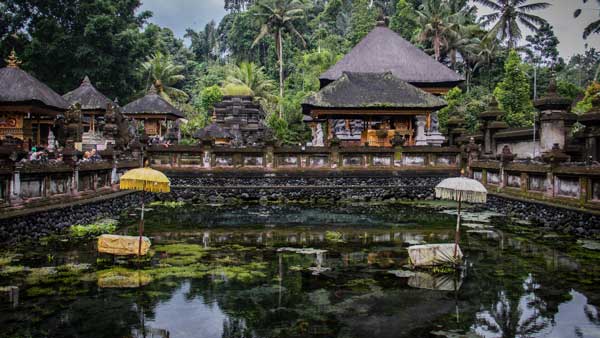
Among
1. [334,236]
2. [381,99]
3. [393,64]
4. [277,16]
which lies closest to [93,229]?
[334,236]

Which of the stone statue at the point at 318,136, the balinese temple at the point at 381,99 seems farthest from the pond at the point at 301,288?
the stone statue at the point at 318,136

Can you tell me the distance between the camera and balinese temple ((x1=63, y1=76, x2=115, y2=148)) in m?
36.2

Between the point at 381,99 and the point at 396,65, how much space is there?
8.25 meters

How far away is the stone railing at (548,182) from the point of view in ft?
43.9

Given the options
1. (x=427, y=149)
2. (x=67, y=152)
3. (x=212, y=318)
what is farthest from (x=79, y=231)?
(x=427, y=149)

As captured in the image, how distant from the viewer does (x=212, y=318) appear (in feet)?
23.7

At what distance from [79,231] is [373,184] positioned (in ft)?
44.4

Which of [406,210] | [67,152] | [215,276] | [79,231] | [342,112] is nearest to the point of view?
[215,276]

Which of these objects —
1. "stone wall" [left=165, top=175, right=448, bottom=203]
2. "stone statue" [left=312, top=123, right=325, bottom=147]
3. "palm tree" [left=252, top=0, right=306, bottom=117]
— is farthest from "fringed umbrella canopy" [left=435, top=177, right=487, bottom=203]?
"palm tree" [left=252, top=0, right=306, bottom=117]

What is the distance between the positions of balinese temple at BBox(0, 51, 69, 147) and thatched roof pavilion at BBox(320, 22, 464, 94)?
16.1m

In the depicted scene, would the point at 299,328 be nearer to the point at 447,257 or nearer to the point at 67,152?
the point at 447,257

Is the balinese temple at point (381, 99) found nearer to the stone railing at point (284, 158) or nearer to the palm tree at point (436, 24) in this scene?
the stone railing at point (284, 158)

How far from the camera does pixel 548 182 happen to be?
1552 cm

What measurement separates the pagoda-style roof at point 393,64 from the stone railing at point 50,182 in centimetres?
1730
